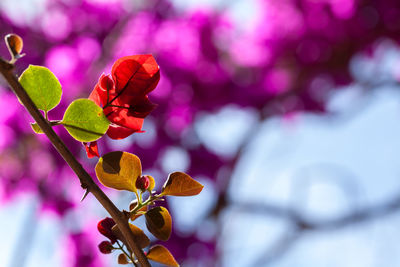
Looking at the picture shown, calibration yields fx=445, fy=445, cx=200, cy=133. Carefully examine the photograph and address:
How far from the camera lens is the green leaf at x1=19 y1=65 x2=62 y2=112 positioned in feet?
0.49

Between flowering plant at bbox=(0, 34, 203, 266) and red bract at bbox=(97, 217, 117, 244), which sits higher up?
flowering plant at bbox=(0, 34, 203, 266)

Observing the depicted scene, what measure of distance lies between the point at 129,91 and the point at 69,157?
0.05m

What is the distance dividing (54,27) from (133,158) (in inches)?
48.3

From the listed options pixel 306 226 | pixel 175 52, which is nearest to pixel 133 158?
pixel 175 52

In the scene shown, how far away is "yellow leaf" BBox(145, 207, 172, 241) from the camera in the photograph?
0.51ft

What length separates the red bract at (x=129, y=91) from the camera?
163 millimetres

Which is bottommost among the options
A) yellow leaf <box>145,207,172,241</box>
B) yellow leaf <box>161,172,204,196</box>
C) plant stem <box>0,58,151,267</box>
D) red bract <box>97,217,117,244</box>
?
red bract <box>97,217,117,244</box>

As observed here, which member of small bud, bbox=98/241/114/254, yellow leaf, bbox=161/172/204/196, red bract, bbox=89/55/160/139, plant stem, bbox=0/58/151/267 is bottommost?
small bud, bbox=98/241/114/254

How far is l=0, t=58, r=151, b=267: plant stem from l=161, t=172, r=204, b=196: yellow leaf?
24 millimetres

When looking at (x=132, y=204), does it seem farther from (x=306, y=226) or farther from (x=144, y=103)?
(x=306, y=226)

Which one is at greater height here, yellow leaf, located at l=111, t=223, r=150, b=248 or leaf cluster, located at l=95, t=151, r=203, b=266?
leaf cluster, located at l=95, t=151, r=203, b=266

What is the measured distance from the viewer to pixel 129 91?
0.55ft

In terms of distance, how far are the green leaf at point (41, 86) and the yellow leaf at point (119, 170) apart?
0.09 ft

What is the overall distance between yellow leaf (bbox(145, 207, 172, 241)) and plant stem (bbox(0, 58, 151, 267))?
1 centimetres
